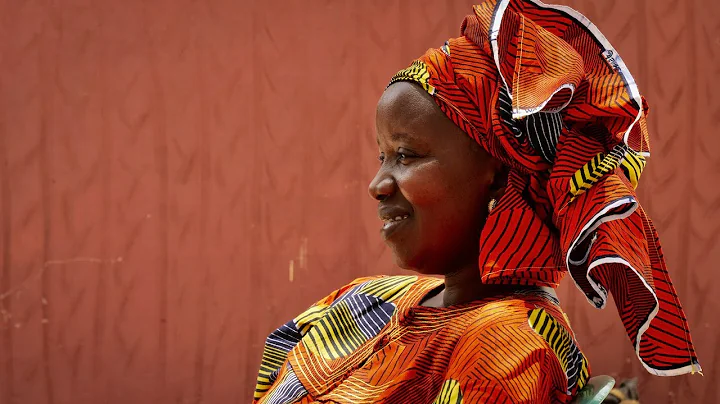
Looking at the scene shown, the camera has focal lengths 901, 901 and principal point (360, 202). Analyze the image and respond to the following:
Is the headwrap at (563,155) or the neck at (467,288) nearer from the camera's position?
the headwrap at (563,155)

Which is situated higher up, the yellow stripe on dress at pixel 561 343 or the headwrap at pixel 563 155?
the headwrap at pixel 563 155

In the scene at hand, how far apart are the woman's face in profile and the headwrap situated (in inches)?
1.1

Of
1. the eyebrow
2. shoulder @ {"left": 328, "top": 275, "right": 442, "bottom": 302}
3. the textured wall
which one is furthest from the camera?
the textured wall

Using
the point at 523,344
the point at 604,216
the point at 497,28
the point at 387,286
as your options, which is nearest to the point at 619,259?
the point at 604,216

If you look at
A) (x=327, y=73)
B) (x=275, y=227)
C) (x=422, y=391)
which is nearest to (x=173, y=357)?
(x=275, y=227)

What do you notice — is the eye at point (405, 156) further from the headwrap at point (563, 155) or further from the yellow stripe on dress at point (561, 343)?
the yellow stripe on dress at point (561, 343)

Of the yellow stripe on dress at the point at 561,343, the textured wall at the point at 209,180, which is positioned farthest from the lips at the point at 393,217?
the textured wall at the point at 209,180

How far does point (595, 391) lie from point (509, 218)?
0.27 m

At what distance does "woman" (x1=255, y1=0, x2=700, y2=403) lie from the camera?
1199 millimetres

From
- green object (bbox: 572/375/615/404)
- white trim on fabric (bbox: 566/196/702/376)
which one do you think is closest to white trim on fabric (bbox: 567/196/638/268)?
white trim on fabric (bbox: 566/196/702/376)

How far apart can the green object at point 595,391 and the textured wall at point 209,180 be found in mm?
2080

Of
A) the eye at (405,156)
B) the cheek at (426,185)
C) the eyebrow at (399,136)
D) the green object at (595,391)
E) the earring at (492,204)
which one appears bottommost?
the green object at (595,391)

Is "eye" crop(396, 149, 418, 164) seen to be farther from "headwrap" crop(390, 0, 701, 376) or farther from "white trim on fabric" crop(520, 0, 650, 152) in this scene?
"white trim on fabric" crop(520, 0, 650, 152)

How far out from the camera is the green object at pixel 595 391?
4.05ft
